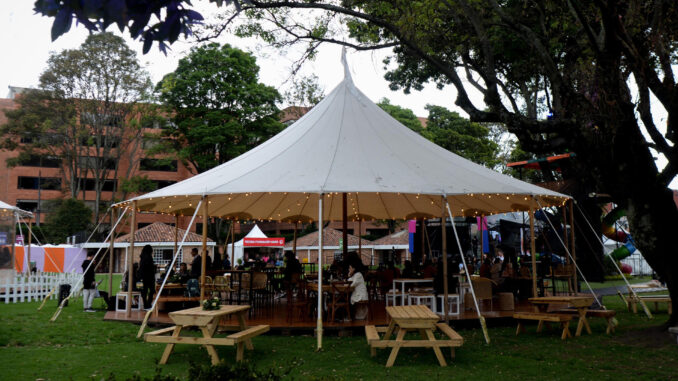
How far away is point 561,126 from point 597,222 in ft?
43.3

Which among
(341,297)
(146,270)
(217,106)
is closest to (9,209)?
(146,270)

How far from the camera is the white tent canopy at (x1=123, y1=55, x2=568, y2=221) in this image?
8.80 metres

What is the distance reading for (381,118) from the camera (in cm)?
1132

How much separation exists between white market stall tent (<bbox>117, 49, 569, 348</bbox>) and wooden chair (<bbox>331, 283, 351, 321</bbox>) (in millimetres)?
1186

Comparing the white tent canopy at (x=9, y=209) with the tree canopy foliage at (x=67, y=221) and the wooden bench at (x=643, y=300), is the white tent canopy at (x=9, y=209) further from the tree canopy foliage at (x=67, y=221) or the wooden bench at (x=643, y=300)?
the wooden bench at (x=643, y=300)

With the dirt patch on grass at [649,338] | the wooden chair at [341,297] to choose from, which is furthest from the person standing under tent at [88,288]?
the dirt patch on grass at [649,338]

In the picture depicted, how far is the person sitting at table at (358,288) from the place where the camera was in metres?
9.05

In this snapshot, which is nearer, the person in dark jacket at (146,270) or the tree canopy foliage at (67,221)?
the person in dark jacket at (146,270)

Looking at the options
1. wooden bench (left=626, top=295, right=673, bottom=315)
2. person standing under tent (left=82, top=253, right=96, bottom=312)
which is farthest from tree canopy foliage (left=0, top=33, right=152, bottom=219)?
wooden bench (left=626, top=295, right=673, bottom=315)

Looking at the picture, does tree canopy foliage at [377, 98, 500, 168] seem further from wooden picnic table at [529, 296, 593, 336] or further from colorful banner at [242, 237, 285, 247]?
wooden picnic table at [529, 296, 593, 336]

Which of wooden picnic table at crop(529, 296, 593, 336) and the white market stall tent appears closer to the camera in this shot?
wooden picnic table at crop(529, 296, 593, 336)

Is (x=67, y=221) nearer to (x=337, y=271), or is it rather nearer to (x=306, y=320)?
(x=337, y=271)

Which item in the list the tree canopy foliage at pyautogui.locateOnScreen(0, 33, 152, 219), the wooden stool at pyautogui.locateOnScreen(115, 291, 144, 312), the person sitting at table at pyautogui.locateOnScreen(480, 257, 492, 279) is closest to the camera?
the wooden stool at pyautogui.locateOnScreen(115, 291, 144, 312)

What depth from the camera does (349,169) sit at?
364 inches
